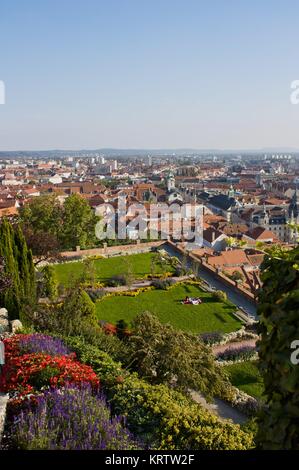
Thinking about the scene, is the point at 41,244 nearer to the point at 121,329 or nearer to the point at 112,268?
the point at 112,268

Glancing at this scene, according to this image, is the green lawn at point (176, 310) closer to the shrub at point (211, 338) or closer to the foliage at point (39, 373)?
the shrub at point (211, 338)

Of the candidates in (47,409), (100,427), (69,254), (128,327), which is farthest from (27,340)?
(69,254)

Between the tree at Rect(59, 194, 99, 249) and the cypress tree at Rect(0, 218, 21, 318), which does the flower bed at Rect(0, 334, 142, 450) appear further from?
the tree at Rect(59, 194, 99, 249)

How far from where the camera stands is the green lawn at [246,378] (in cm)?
1344

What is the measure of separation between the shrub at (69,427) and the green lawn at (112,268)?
19.9 metres

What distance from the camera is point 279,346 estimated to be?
3.01 m

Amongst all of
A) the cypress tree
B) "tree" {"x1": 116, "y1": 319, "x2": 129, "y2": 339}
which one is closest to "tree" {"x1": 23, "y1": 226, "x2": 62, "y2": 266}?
"tree" {"x1": 116, "y1": 319, "x2": 129, "y2": 339}

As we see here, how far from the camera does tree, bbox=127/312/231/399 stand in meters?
9.86

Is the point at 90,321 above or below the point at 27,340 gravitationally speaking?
below

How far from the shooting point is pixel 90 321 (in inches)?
569

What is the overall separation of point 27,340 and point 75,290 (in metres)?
5.65

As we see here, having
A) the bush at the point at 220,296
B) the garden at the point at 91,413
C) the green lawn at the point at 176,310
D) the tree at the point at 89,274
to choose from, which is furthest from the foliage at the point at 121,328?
the garden at the point at 91,413
